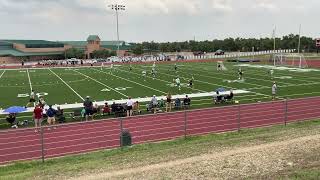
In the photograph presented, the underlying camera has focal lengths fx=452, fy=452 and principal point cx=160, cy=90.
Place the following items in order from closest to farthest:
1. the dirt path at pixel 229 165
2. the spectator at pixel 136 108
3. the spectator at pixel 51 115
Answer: the dirt path at pixel 229 165, the spectator at pixel 51 115, the spectator at pixel 136 108

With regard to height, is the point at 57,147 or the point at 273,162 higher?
the point at 273,162

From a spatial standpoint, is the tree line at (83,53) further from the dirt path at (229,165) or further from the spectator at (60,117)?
the dirt path at (229,165)

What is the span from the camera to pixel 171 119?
73.6ft

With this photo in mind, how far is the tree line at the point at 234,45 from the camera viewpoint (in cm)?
13538

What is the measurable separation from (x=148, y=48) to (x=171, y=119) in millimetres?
151530

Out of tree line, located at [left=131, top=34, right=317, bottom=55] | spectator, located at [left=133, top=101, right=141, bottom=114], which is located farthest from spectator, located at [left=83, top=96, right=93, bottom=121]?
tree line, located at [left=131, top=34, right=317, bottom=55]

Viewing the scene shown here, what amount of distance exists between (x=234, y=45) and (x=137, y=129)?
426ft

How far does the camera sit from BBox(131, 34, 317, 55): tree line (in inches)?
5330

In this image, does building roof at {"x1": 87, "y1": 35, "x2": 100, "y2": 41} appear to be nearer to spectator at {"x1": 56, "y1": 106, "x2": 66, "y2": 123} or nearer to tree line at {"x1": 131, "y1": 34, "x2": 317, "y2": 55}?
tree line at {"x1": 131, "y1": 34, "x2": 317, "y2": 55}

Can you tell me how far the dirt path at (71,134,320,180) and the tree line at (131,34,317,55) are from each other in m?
112

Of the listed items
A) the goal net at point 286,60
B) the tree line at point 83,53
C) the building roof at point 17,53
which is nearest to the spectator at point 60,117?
the goal net at point 286,60

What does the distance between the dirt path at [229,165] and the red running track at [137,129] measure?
440 cm

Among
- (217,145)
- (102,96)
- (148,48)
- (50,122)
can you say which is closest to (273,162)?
(217,145)

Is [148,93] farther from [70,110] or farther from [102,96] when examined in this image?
[70,110]
